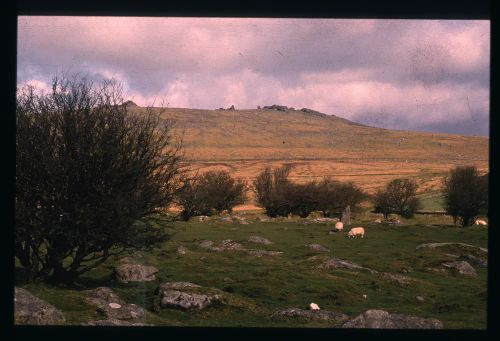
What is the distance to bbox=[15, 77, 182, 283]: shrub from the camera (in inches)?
623

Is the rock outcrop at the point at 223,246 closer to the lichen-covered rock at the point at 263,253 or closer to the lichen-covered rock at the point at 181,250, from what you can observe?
the lichen-covered rock at the point at 263,253

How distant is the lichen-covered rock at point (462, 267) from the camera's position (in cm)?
2564

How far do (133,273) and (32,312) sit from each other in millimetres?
8768

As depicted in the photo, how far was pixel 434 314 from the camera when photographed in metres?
17.2

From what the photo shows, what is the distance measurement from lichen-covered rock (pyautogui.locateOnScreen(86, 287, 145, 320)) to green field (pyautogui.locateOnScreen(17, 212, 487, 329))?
323 millimetres

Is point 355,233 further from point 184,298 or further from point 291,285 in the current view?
point 184,298

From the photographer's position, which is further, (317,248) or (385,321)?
(317,248)

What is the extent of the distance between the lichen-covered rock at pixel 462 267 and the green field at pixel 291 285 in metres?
0.50

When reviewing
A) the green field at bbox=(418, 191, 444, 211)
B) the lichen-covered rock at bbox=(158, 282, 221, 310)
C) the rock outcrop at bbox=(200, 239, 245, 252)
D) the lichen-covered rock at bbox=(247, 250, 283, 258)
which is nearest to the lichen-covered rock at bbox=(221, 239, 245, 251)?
the rock outcrop at bbox=(200, 239, 245, 252)

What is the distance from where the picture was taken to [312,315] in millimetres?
15477

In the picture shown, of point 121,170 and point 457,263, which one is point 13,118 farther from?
point 457,263

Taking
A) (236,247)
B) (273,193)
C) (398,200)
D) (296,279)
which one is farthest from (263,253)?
(398,200)

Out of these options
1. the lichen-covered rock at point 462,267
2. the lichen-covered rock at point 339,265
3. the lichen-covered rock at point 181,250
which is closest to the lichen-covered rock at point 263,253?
the lichen-covered rock at point 181,250

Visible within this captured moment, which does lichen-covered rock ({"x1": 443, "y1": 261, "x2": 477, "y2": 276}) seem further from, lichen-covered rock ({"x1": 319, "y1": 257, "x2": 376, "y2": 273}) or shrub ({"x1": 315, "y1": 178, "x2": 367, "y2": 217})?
shrub ({"x1": 315, "y1": 178, "x2": 367, "y2": 217})
